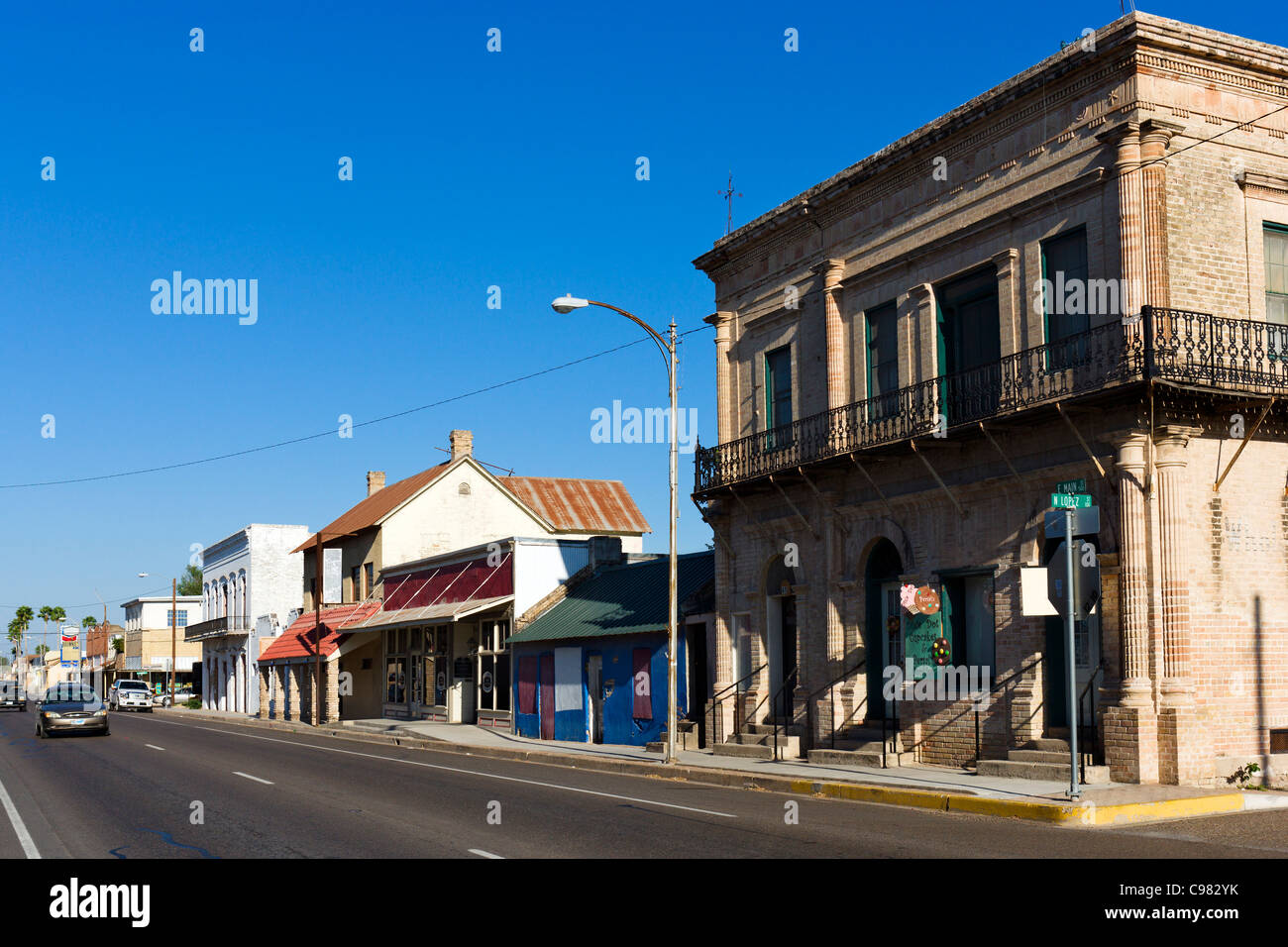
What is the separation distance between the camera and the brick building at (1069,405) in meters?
17.3

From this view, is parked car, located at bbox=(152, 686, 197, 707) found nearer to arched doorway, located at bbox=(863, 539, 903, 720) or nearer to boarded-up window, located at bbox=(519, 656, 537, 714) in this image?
boarded-up window, located at bbox=(519, 656, 537, 714)

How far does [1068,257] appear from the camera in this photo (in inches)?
761

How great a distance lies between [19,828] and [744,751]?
14.0m

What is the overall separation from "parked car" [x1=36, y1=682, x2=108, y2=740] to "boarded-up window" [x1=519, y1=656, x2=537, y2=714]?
44.3 feet

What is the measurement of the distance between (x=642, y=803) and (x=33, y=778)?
11.7m

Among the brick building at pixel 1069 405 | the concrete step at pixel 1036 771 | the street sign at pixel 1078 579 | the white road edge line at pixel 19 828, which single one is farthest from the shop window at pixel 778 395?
the white road edge line at pixel 19 828

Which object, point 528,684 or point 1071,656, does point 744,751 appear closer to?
point 1071,656

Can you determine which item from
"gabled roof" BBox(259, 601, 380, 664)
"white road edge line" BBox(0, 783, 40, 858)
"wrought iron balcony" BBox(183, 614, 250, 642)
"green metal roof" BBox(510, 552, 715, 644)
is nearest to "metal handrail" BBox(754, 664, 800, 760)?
"green metal roof" BBox(510, 552, 715, 644)

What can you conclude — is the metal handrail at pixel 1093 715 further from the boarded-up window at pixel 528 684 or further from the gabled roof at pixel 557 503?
the gabled roof at pixel 557 503

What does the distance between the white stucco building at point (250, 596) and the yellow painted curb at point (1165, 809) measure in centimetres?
5474

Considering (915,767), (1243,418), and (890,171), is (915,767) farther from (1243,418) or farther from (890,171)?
(890,171)

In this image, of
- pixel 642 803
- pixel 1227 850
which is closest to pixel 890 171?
pixel 642 803
